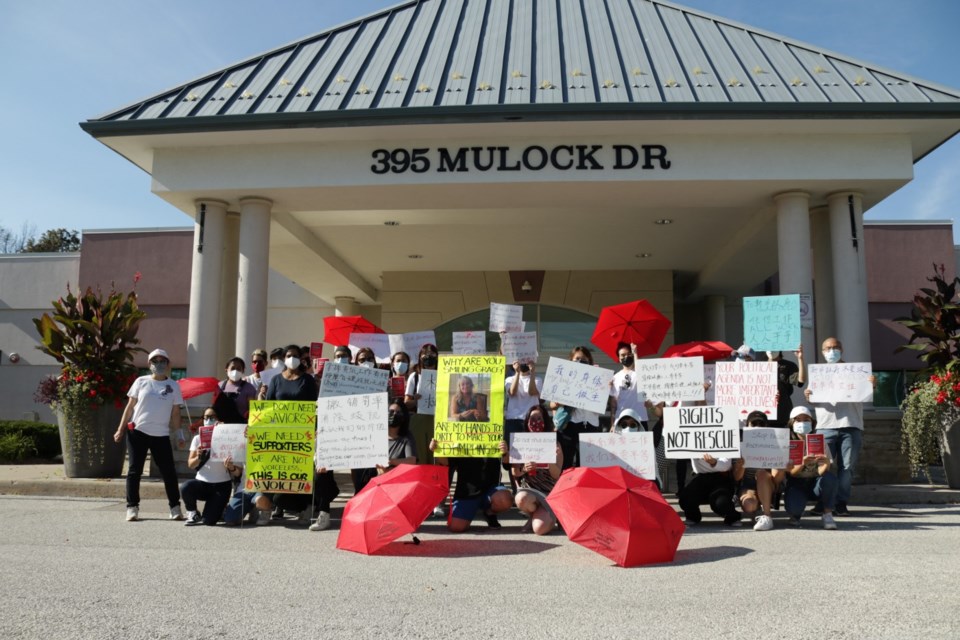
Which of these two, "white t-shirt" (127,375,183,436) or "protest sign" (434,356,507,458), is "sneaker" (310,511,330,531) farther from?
"white t-shirt" (127,375,183,436)

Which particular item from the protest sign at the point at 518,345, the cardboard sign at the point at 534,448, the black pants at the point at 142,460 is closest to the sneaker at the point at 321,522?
the black pants at the point at 142,460

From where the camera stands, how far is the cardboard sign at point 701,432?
746cm

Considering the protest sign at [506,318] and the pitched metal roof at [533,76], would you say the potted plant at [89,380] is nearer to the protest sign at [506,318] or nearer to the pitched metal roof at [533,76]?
the pitched metal roof at [533,76]

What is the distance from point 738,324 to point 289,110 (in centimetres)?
1427

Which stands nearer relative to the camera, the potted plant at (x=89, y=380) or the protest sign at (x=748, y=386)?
the protest sign at (x=748, y=386)

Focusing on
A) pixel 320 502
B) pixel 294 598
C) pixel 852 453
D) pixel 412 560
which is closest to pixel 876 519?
pixel 852 453

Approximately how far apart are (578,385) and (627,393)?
88 cm

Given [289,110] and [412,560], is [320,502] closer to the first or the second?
[412,560]

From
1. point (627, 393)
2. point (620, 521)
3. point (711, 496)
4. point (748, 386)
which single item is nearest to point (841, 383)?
point (748, 386)

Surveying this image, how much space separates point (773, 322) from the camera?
962 cm

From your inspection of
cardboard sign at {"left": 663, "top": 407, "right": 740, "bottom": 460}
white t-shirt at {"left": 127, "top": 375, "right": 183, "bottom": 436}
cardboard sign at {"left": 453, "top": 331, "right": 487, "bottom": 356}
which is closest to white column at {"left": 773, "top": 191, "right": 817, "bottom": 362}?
cardboard sign at {"left": 663, "top": 407, "right": 740, "bottom": 460}

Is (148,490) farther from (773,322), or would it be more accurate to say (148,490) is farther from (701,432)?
(773,322)

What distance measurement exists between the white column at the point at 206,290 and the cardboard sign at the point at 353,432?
5.28 metres

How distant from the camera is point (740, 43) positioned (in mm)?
13203
